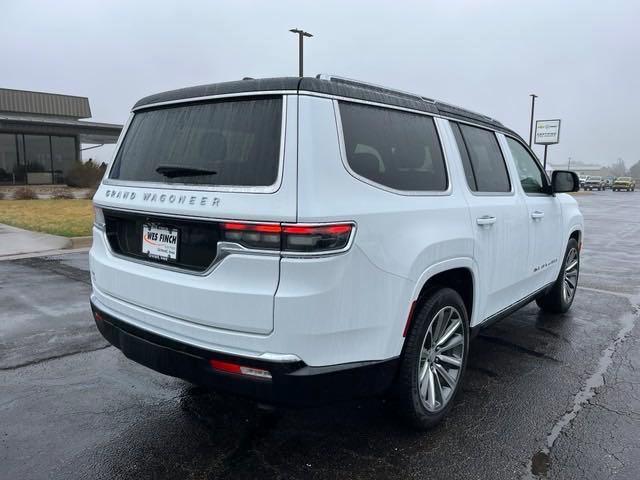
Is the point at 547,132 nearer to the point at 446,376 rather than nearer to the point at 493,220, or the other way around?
the point at 493,220

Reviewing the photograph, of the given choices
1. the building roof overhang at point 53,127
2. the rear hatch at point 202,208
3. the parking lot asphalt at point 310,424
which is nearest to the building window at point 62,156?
the building roof overhang at point 53,127

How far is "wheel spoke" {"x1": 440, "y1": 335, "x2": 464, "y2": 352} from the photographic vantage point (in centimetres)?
320

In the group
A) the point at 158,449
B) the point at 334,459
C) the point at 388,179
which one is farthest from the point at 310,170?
the point at 158,449

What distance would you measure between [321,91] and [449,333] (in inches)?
67.0

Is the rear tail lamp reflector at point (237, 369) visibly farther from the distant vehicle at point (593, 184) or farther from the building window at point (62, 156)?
the distant vehicle at point (593, 184)

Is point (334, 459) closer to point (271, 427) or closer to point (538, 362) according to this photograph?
point (271, 427)

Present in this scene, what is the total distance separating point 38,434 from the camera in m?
3.00

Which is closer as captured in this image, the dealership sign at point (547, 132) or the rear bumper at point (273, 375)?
the rear bumper at point (273, 375)

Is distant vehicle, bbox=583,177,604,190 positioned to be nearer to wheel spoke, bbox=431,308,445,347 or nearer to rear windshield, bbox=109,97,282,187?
wheel spoke, bbox=431,308,445,347

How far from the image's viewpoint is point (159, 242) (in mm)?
2680

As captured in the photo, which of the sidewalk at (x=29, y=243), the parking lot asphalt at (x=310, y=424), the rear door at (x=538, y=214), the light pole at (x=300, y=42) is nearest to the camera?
the parking lot asphalt at (x=310, y=424)

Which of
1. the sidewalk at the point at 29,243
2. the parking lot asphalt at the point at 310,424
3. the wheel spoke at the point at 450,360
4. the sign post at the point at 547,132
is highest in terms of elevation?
the sign post at the point at 547,132

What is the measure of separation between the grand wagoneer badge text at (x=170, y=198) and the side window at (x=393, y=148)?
70 cm

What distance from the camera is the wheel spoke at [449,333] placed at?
10.4 ft
